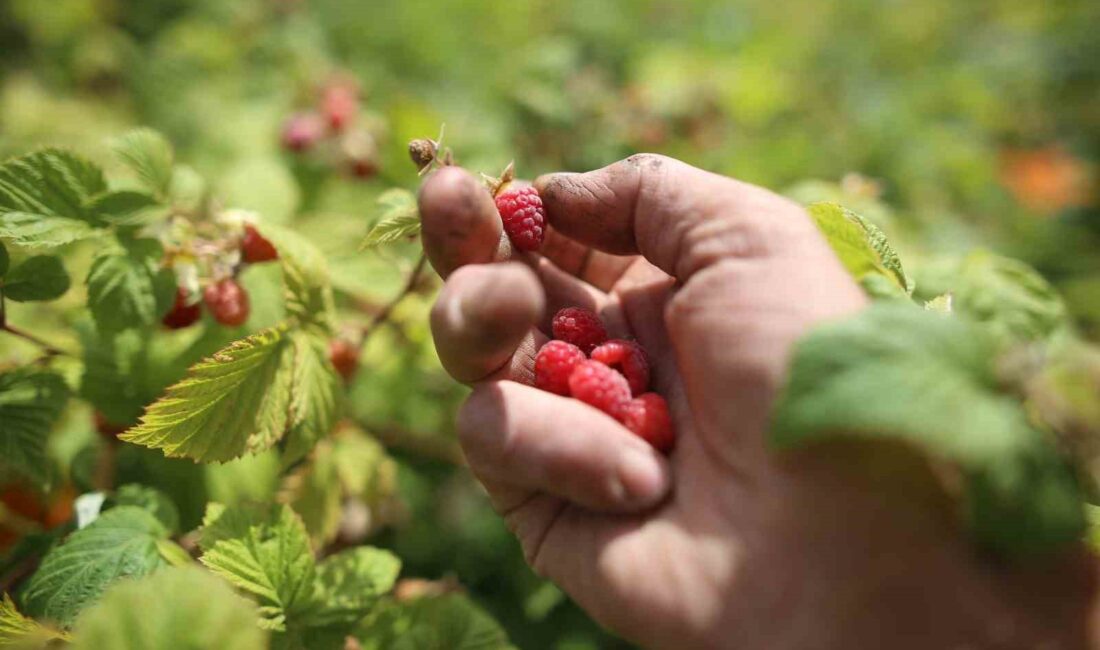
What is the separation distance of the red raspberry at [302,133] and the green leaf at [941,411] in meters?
1.79

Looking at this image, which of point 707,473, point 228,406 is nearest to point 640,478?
point 707,473

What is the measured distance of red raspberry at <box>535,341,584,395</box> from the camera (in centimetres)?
117

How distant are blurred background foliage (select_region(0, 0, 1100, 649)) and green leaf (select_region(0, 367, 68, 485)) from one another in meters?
0.22

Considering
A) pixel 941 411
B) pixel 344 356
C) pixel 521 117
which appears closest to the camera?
pixel 941 411

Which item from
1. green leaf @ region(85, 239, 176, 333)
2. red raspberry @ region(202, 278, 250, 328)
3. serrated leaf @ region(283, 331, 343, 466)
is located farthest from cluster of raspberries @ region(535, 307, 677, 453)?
green leaf @ region(85, 239, 176, 333)

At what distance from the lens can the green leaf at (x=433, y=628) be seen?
4.41 feet

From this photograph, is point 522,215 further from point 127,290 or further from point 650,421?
point 127,290

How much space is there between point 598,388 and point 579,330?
167 mm

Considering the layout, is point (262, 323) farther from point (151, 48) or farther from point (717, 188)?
point (151, 48)

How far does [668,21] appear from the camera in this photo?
3.65 m

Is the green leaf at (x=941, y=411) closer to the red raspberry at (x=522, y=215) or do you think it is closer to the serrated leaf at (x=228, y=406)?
the red raspberry at (x=522, y=215)

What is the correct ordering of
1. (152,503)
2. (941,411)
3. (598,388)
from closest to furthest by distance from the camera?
(941,411)
(598,388)
(152,503)

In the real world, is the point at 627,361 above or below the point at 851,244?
below

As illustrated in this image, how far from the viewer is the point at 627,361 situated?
1.21 meters
